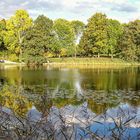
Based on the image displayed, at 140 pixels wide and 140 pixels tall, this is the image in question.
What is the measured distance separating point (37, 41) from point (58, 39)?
10.0 meters

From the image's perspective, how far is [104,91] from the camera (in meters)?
26.9

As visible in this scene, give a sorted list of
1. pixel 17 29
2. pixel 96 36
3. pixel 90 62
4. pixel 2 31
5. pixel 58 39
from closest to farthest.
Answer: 1. pixel 90 62
2. pixel 17 29
3. pixel 2 31
4. pixel 96 36
5. pixel 58 39

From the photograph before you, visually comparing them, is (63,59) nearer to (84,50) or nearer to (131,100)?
(84,50)

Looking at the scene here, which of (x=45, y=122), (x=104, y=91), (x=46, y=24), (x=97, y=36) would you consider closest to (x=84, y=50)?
(x=97, y=36)

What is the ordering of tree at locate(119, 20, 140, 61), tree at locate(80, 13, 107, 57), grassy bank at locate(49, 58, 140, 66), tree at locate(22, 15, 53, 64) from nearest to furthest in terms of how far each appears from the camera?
tree at locate(22, 15, 53, 64), grassy bank at locate(49, 58, 140, 66), tree at locate(119, 20, 140, 61), tree at locate(80, 13, 107, 57)

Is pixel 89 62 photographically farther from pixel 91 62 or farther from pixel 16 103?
pixel 16 103

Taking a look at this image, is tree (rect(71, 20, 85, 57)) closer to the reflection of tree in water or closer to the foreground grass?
the foreground grass

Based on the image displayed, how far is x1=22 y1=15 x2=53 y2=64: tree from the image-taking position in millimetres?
66062

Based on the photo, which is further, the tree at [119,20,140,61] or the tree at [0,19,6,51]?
the tree at [0,19,6,51]

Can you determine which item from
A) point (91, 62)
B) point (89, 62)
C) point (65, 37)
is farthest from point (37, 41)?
point (65, 37)

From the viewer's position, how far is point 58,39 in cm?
7669

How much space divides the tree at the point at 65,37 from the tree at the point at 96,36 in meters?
2.64

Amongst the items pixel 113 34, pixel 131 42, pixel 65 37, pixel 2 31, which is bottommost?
pixel 131 42

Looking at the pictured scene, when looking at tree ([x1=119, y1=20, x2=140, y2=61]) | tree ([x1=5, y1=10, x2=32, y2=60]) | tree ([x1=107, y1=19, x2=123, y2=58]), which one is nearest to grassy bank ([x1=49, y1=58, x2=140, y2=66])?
tree ([x1=119, y1=20, x2=140, y2=61])
